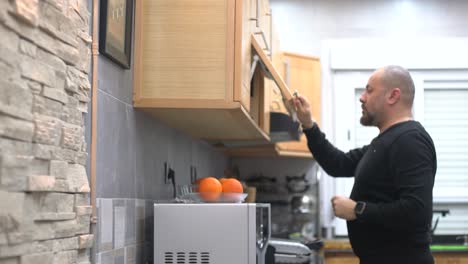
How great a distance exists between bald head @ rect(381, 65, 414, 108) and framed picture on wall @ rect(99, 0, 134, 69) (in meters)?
1.02

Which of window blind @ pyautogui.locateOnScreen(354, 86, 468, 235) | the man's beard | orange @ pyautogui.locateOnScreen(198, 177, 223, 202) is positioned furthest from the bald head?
window blind @ pyautogui.locateOnScreen(354, 86, 468, 235)

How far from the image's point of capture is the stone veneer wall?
1262 mm

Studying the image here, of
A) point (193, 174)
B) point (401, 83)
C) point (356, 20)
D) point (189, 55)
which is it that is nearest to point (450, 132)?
point (356, 20)

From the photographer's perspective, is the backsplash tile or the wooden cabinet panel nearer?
the backsplash tile

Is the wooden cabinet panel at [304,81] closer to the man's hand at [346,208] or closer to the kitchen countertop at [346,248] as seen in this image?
the kitchen countertop at [346,248]

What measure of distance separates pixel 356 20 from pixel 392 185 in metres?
2.83

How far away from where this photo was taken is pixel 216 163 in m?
4.19

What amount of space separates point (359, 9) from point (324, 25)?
28 cm

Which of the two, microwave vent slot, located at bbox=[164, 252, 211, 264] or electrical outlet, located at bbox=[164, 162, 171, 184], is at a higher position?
electrical outlet, located at bbox=[164, 162, 171, 184]

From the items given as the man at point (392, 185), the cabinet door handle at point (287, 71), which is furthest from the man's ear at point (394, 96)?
the cabinet door handle at point (287, 71)

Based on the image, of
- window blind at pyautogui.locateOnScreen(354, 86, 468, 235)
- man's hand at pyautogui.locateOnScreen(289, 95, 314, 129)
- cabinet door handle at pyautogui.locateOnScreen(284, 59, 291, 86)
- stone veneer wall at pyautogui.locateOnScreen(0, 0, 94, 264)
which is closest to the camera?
stone veneer wall at pyautogui.locateOnScreen(0, 0, 94, 264)

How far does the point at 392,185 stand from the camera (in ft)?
8.08

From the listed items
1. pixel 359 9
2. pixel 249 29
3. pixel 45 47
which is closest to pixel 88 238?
pixel 45 47

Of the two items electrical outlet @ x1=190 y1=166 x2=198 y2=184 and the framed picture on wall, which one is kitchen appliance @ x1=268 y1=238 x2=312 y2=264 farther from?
the framed picture on wall
